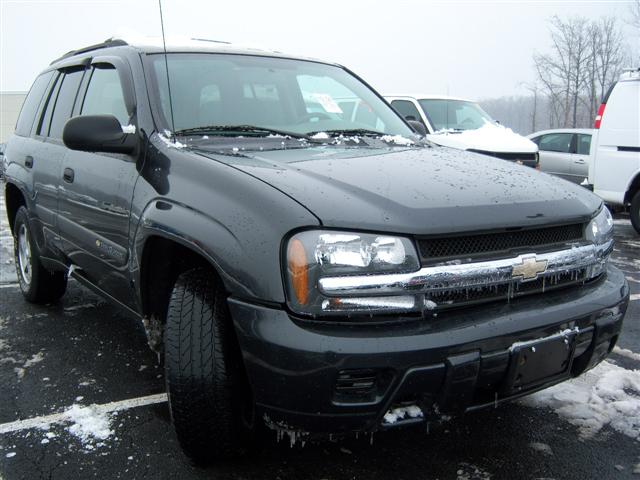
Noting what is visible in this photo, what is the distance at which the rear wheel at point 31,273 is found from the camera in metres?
4.27

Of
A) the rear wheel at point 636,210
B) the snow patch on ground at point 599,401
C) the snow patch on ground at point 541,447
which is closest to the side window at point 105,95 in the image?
the snow patch on ground at point 541,447

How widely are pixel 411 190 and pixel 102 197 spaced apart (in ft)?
5.25

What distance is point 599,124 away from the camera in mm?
7969

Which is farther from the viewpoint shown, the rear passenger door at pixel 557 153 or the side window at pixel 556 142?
the side window at pixel 556 142

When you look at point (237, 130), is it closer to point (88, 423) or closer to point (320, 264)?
point (320, 264)

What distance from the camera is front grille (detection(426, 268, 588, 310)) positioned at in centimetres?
192

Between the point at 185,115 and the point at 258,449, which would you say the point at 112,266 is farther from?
the point at 258,449

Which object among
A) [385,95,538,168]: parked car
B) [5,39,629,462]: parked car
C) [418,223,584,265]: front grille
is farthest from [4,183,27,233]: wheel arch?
[385,95,538,168]: parked car

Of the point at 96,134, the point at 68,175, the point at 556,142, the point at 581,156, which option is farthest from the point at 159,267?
the point at 556,142

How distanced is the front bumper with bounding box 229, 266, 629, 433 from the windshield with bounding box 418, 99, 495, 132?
6.97 m

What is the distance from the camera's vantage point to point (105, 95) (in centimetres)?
320

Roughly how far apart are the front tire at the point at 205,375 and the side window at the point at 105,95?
1.19 m

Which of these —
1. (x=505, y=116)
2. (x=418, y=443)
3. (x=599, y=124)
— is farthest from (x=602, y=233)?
(x=505, y=116)

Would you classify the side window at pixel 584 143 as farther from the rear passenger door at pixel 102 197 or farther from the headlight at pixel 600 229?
the rear passenger door at pixel 102 197
